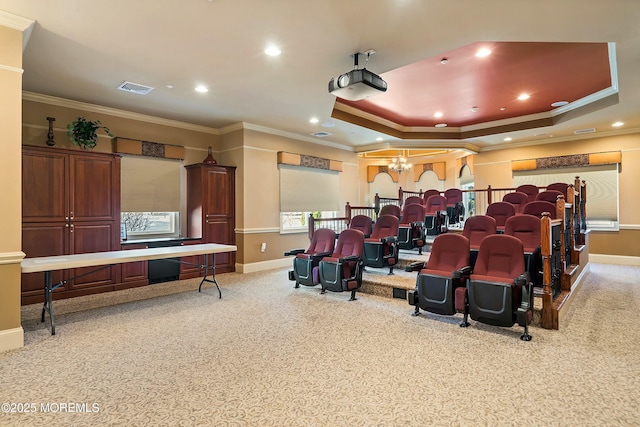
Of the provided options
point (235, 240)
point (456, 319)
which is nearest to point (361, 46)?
point (456, 319)

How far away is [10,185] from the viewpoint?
127 inches

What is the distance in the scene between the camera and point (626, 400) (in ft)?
7.57

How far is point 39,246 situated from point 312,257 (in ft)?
12.8

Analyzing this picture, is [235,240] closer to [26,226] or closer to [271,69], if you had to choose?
[26,226]

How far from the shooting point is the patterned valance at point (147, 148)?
19.4ft

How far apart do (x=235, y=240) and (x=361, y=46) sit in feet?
15.7

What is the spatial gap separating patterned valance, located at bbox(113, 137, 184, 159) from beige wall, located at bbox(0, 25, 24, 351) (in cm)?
271

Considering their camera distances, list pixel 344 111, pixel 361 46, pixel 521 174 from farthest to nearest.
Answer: pixel 521 174 → pixel 344 111 → pixel 361 46

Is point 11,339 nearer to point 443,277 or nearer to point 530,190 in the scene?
point 443,277

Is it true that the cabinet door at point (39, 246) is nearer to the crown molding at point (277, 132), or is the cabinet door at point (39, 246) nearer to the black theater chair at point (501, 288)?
the crown molding at point (277, 132)

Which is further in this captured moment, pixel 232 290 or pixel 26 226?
pixel 232 290

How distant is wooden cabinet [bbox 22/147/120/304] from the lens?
4668 mm

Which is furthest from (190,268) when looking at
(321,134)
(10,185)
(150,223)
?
(321,134)

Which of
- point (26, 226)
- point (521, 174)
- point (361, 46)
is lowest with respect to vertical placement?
point (26, 226)
